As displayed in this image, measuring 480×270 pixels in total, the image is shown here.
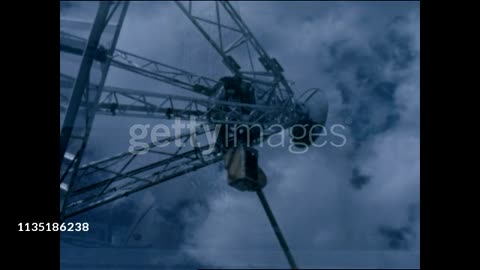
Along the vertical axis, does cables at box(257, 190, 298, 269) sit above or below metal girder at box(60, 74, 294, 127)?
below

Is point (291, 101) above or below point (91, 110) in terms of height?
above

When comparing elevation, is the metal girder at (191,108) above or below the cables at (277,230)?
above

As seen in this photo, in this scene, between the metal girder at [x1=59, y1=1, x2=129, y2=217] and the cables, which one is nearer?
the cables

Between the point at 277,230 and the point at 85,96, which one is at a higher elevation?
the point at 85,96

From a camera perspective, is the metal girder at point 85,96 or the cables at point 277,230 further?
the metal girder at point 85,96

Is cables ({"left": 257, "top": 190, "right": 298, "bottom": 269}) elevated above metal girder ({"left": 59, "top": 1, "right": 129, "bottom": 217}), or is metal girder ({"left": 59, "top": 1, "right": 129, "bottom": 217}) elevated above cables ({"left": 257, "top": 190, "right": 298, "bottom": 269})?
metal girder ({"left": 59, "top": 1, "right": 129, "bottom": 217})

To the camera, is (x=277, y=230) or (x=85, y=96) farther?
(x=85, y=96)
